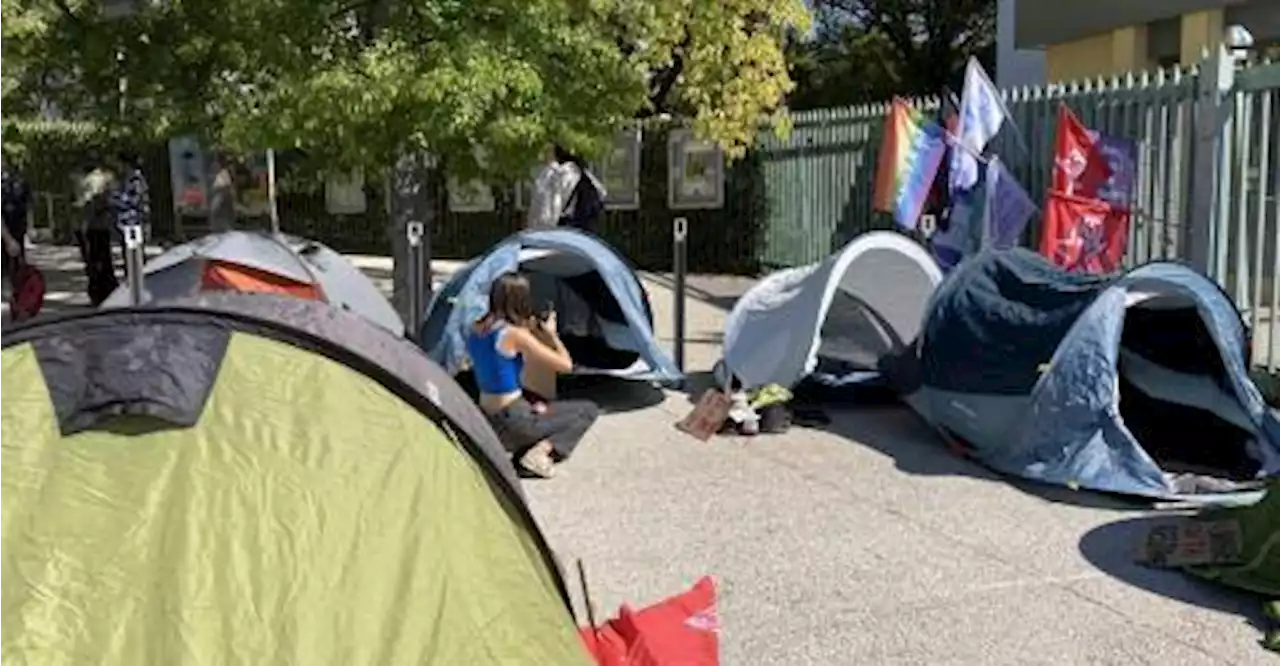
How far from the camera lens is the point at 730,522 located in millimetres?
6637

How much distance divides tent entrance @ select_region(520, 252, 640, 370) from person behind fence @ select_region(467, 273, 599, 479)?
212 centimetres

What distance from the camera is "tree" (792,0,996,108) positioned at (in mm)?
29031

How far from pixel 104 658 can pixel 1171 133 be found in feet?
29.1

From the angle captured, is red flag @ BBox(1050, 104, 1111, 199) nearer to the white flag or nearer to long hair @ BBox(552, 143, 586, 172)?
the white flag

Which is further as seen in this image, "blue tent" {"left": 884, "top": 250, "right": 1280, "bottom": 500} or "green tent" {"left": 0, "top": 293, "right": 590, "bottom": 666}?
"blue tent" {"left": 884, "top": 250, "right": 1280, "bottom": 500}

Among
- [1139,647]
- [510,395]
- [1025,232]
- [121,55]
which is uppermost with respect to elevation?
[121,55]

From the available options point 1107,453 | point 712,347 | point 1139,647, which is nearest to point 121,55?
point 712,347

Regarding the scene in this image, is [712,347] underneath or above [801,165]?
underneath

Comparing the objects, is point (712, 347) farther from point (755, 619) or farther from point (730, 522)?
point (755, 619)

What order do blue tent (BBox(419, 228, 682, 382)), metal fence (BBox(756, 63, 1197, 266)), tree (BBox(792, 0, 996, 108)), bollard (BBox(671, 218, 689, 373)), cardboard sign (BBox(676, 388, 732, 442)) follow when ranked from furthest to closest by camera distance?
1. tree (BBox(792, 0, 996, 108))
2. bollard (BBox(671, 218, 689, 373))
3. metal fence (BBox(756, 63, 1197, 266))
4. blue tent (BBox(419, 228, 682, 382))
5. cardboard sign (BBox(676, 388, 732, 442))

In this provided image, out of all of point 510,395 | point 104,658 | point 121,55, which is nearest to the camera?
point 104,658

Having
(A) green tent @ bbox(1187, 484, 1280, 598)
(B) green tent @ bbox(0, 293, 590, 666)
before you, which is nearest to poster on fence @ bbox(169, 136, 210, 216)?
(A) green tent @ bbox(1187, 484, 1280, 598)

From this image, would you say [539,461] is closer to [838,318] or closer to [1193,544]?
[838,318]

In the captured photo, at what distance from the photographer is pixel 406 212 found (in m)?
11.7
